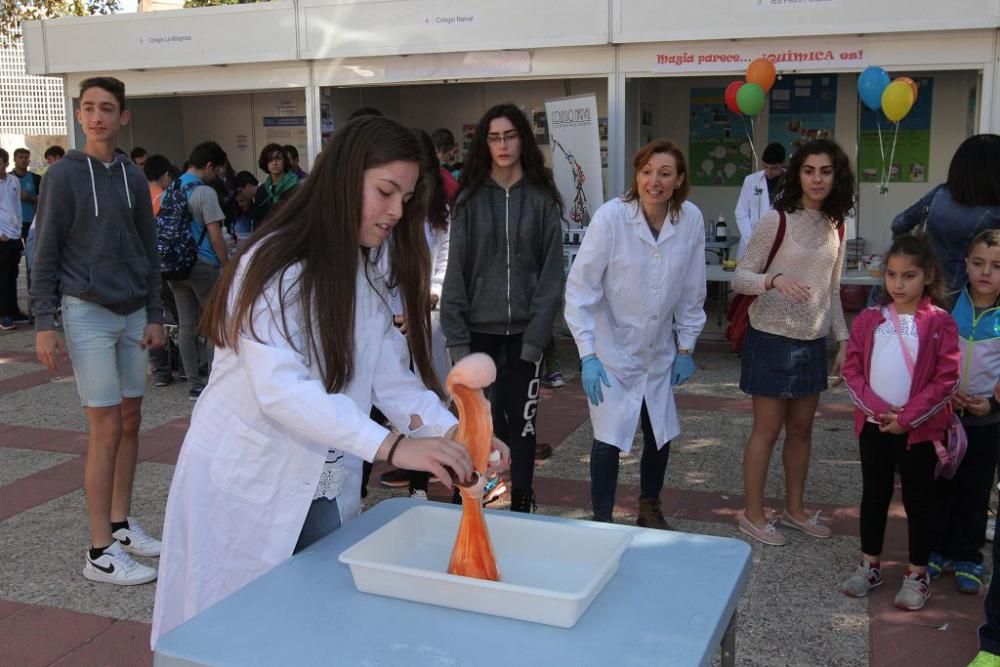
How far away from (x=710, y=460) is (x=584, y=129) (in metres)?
3.39

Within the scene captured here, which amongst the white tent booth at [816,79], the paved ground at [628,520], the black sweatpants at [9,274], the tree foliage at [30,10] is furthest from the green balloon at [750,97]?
the tree foliage at [30,10]

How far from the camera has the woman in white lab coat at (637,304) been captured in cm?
387

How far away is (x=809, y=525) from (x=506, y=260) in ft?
5.92

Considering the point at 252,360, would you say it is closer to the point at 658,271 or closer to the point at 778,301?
the point at 658,271

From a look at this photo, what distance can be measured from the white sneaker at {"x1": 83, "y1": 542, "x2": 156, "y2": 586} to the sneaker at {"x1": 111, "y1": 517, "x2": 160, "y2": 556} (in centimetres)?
16

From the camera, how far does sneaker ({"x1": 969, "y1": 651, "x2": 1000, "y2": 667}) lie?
2.95 metres

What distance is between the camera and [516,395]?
14.1 ft

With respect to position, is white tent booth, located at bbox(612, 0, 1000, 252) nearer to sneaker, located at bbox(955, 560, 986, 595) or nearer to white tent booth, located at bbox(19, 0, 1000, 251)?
white tent booth, located at bbox(19, 0, 1000, 251)

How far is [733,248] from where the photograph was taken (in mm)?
10023

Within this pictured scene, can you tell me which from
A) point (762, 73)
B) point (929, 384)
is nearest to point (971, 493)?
point (929, 384)

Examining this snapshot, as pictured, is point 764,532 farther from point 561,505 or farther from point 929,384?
point 929,384

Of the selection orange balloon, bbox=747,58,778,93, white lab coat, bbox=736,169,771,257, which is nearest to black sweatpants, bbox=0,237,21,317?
white lab coat, bbox=736,169,771,257

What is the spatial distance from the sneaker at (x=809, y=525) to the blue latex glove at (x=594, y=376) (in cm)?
126

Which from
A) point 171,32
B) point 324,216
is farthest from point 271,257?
point 171,32
